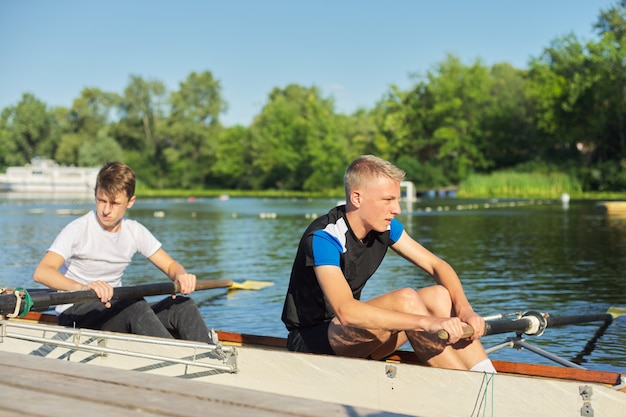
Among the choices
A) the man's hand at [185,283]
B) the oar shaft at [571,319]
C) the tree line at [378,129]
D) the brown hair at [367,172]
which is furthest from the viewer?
the tree line at [378,129]

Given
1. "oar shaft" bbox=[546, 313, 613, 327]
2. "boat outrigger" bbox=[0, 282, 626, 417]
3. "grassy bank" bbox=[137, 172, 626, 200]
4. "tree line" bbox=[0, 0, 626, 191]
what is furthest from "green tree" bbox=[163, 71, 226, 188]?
"boat outrigger" bbox=[0, 282, 626, 417]

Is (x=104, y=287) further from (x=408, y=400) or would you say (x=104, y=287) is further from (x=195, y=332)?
(x=408, y=400)

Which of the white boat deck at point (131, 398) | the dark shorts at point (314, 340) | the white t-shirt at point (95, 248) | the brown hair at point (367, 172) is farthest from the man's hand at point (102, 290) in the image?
the brown hair at point (367, 172)

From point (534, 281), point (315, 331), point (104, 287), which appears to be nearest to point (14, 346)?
point (104, 287)

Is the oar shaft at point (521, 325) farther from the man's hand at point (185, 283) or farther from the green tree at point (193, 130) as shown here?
the green tree at point (193, 130)

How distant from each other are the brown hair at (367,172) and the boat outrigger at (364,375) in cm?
103

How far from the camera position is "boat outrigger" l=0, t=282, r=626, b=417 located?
3.91m

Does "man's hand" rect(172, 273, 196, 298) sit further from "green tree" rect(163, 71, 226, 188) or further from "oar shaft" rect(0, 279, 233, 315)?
"green tree" rect(163, 71, 226, 188)

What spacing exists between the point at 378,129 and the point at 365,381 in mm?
79034

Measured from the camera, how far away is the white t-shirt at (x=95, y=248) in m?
6.04

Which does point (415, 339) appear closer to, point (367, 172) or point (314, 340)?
point (314, 340)

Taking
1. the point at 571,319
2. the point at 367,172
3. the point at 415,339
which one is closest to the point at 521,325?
the point at 415,339

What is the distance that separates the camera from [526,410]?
3953mm

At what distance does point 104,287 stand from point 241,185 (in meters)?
88.5
